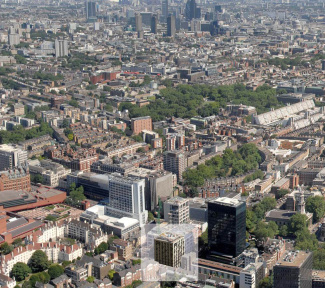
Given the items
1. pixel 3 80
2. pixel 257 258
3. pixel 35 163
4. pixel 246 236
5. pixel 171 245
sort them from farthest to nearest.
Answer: pixel 3 80 → pixel 35 163 → pixel 246 236 → pixel 257 258 → pixel 171 245

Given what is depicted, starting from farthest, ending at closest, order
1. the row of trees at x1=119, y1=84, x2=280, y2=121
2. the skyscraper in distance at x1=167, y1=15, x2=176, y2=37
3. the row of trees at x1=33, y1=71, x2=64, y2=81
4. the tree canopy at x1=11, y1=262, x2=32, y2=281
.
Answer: the skyscraper in distance at x1=167, y1=15, x2=176, y2=37 < the row of trees at x1=33, y1=71, x2=64, y2=81 < the row of trees at x1=119, y1=84, x2=280, y2=121 < the tree canopy at x1=11, y1=262, x2=32, y2=281

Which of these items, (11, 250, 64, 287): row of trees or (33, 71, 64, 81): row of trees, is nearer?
(11, 250, 64, 287): row of trees

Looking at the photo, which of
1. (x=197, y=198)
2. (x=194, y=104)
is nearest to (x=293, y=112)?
(x=194, y=104)

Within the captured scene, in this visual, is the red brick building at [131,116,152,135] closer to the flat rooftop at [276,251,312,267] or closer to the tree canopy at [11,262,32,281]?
the tree canopy at [11,262,32,281]

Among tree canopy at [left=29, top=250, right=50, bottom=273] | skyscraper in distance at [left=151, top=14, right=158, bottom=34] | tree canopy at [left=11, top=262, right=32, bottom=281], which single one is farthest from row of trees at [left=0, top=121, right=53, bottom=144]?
skyscraper in distance at [left=151, top=14, right=158, bottom=34]

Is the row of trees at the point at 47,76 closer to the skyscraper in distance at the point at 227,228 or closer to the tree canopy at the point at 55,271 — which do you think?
the tree canopy at the point at 55,271

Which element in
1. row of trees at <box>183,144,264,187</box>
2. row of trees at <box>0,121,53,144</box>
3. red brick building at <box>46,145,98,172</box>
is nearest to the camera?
row of trees at <box>183,144,264,187</box>

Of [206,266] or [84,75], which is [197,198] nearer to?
[206,266]

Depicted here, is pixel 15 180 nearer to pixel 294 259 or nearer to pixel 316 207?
pixel 316 207
